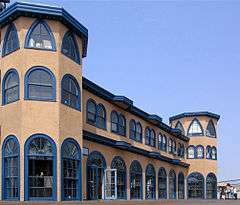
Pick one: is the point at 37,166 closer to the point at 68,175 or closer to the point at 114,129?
the point at 68,175

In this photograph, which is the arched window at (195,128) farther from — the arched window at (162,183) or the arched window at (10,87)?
the arched window at (10,87)

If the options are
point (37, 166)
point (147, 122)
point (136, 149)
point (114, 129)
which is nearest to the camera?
point (37, 166)

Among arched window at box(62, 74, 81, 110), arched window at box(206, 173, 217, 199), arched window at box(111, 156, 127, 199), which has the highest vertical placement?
arched window at box(62, 74, 81, 110)

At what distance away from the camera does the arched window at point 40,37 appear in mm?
24281

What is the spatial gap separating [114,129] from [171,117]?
25.0 metres

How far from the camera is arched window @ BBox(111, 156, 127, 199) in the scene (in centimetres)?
3486

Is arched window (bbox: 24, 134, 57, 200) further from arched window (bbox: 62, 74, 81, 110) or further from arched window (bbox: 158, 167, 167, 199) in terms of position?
arched window (bbox: 158, 167, 167, 199)

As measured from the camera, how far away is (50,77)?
24.4 meters

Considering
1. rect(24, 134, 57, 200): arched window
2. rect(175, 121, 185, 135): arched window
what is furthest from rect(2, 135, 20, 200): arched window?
rect(175, 121, 185, 135): arched window

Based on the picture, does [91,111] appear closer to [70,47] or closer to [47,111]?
[70,47]

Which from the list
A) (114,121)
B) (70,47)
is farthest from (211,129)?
(70,47)

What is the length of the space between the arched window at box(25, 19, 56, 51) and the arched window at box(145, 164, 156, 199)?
20.6 metres

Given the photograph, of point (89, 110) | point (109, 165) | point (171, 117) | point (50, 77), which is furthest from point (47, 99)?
point (171, 117)

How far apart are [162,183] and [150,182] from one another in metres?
3.81
